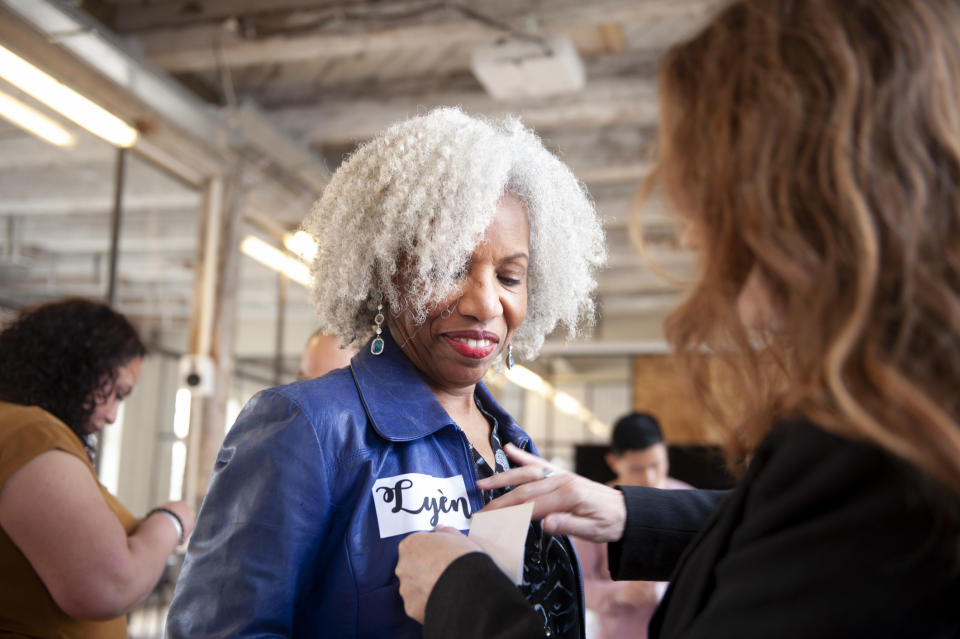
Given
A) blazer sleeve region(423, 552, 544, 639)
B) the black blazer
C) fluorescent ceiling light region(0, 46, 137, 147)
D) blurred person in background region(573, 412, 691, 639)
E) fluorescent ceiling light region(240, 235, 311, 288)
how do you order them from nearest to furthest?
the black blazer < blazer sleeve region(423, 552, 544, 639) < blurred person in background region(573, 412, 691, 639) < fluorescent ceiling light region(0, 46, 137, 147) < fluorescent ceiling light region(240, 235, 311, 288)

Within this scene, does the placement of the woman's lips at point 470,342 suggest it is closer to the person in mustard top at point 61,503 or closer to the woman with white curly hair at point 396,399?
the woman with white curly hair at point 396,399

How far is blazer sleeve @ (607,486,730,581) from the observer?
1.48m

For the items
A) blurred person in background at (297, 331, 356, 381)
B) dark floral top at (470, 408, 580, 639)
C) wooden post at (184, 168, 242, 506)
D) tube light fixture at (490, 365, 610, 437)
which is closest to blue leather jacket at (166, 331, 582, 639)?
dark floral top at (470, 408, 580, 639)

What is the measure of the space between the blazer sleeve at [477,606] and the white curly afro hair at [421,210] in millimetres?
533

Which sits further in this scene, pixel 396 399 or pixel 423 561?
pixel 396 399

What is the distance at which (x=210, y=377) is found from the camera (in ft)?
17.2

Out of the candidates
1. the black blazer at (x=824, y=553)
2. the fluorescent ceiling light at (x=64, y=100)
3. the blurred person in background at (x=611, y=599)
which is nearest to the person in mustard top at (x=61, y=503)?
the black blazer at (x=824, y=553)

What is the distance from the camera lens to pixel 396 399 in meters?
1.38

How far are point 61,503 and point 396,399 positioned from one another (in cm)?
98

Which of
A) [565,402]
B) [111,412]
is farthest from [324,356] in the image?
[565,402]

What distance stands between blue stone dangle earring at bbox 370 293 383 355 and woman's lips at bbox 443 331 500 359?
0.38 ft

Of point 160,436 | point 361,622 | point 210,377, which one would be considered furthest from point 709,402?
point 160,436

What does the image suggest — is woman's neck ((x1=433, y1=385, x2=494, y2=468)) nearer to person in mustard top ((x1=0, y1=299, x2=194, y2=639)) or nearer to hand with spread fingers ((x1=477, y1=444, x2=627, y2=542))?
hand with spread fingers ((x1=477, y1=444, x2=627, y2=542))

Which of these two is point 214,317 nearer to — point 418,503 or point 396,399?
point 396,399
